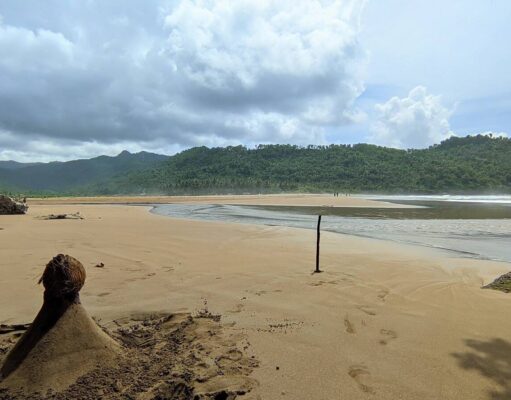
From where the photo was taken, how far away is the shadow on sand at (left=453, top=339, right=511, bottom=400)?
11.4ft

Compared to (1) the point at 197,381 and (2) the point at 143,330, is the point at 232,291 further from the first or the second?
(1) the point at 197,381

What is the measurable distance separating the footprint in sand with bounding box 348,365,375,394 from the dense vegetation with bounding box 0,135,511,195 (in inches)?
4740

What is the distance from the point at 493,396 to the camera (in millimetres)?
3379

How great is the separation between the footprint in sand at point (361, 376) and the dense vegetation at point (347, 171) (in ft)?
397

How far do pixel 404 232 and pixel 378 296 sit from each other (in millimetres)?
12803

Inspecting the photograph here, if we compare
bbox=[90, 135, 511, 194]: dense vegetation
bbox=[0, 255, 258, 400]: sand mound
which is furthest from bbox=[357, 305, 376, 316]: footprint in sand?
bbox=[90, 135, 511, 194]: dense vegetation

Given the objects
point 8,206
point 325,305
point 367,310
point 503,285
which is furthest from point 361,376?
point 8,206

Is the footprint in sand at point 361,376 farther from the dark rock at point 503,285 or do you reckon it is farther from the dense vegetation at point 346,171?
the dense vegetation at point 346,171

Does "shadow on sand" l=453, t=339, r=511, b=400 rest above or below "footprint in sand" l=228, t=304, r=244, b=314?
above

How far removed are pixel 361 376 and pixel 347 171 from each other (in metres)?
150

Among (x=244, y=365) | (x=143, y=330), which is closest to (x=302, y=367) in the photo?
(x=244, y=365)

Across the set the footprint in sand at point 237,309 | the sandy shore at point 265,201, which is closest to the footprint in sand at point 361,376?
the footprint in sand at point 237,309

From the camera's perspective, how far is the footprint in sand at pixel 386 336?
4.59 m

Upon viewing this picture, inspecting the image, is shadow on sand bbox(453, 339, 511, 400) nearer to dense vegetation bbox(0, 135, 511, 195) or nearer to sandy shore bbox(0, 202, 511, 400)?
sandy shore bbox(0, 202, 511, 400)
